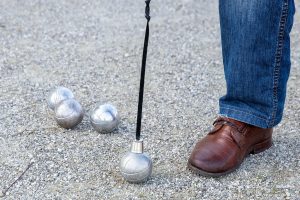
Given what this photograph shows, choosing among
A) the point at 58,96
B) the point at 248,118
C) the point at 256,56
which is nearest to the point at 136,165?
the point at 248,118

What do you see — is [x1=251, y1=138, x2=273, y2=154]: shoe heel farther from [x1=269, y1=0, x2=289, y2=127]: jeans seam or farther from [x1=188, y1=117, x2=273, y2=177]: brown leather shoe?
[x1=269, y1=0, x2=289, y2=127]: jeans seam

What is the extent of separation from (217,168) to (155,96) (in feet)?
3.30

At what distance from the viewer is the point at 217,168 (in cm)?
270

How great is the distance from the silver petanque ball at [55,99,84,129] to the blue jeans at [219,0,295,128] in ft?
2.31

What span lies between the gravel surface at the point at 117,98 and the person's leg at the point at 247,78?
0.09 meters

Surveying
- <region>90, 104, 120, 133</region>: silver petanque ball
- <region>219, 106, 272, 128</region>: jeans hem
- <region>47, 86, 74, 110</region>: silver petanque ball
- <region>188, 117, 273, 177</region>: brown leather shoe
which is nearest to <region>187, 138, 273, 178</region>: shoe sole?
<region>188, 117, 273, 177</region>: brown leather shoe

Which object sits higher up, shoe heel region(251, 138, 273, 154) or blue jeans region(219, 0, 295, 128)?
blue jeans region(219, 0, 295, 128)

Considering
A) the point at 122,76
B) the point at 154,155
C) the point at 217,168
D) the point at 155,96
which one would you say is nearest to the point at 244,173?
the point at 217,168

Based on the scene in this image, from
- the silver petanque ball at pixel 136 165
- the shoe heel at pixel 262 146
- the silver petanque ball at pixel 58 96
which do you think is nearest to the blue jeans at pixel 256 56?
the shoe heel at pixel 262 146

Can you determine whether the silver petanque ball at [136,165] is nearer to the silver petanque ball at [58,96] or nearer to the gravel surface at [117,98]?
the gravel surface at [117,98]

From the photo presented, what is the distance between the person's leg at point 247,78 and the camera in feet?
8.40

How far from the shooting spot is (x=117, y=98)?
3576 millimetres

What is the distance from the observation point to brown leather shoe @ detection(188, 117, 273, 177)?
2.70 m

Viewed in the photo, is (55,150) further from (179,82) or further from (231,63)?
(179,82)
